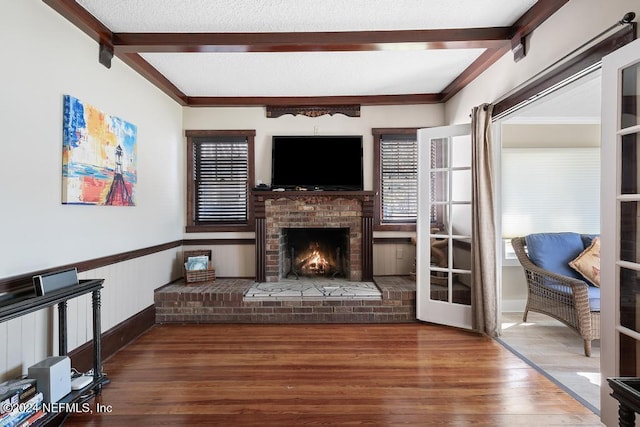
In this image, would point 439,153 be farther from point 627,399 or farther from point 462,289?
point 627,399

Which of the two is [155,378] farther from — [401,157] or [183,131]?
[401,157]

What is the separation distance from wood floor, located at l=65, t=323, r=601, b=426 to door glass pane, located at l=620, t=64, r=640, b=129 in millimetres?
1751

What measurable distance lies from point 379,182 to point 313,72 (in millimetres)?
1678

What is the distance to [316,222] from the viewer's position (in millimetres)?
4117

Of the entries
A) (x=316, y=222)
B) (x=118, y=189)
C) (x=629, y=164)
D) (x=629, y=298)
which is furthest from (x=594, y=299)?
(x=118, y=189)

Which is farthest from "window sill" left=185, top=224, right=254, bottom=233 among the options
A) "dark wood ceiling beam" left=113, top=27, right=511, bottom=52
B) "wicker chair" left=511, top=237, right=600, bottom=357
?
"wicker chair" left=511, top=237, right=600, bottom=357

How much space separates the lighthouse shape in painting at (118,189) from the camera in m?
2.78

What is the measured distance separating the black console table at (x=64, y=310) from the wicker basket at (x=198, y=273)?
1.69 meters

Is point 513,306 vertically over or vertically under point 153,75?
under

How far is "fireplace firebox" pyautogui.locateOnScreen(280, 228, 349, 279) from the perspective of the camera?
14.6ft

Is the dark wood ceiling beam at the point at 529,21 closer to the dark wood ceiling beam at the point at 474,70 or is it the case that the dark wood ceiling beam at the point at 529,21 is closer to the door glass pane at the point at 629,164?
the dark wood ceiling beam at the point at 474,70

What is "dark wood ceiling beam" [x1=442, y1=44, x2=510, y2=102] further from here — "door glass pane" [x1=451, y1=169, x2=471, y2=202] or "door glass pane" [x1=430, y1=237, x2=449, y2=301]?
"door glass pane" [x1=430, y1=237, x2=449, y2=301]

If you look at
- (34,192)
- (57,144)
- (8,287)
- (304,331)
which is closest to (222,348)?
(304,331)

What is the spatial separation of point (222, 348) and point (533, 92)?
3377mm
